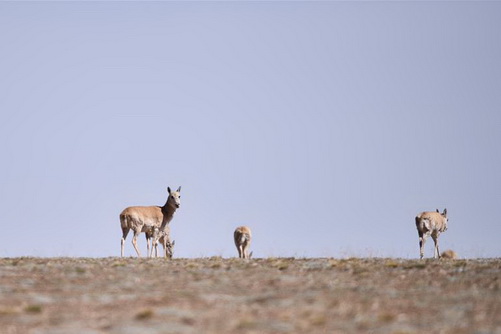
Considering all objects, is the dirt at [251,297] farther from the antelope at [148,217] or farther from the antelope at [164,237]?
the antelope at [164,237]

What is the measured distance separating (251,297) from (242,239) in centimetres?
2196

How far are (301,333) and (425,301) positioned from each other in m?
4.85

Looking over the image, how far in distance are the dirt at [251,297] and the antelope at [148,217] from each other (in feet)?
40.3

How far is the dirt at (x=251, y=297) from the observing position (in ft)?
58.3

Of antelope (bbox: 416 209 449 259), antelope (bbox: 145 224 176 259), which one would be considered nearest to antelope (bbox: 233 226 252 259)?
antelope (bbox: 145 224 176 259)

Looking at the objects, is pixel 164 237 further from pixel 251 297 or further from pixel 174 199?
pixel 251 297

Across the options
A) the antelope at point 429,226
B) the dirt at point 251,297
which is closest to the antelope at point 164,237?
the antelope at point 429,226

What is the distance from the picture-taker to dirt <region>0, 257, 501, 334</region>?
17766 millimetres

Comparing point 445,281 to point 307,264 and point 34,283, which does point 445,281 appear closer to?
point 307,264

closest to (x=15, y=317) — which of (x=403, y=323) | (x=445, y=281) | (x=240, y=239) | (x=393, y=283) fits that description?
(x=403, y=323)

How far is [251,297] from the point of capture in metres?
21.4

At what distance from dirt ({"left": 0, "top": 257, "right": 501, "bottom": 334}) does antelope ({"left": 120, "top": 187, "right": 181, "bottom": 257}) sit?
1229 centimetres

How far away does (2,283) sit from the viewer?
2442cm

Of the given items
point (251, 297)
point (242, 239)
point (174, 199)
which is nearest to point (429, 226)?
point (242, 239)
